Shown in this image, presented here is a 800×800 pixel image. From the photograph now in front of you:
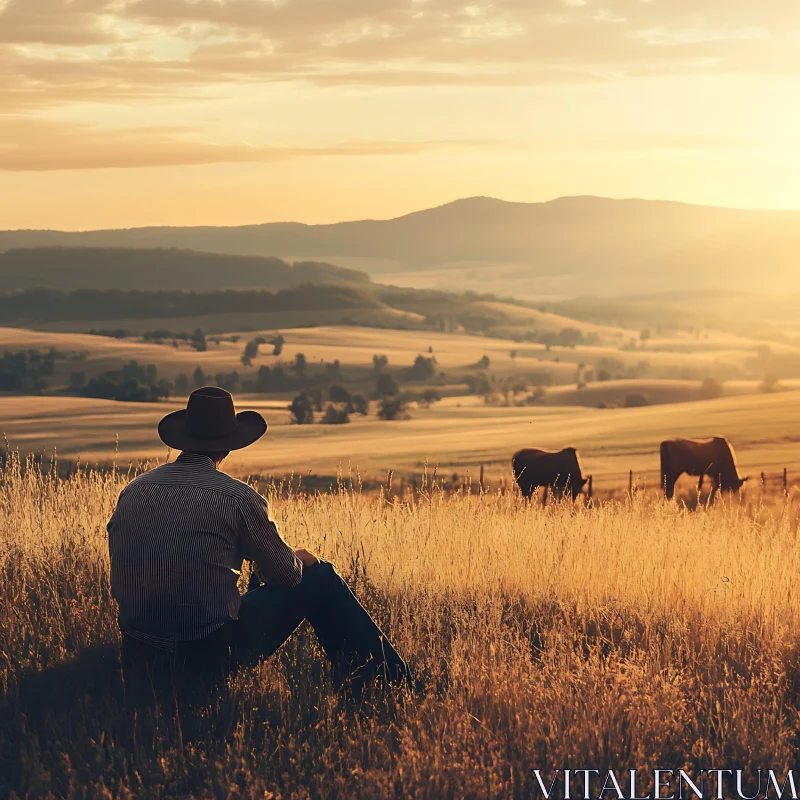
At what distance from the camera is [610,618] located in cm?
683

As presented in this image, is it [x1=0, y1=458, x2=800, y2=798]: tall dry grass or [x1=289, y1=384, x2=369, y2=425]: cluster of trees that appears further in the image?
[x1=289, y1=384, x2=369, y2=425]: cluster of trees

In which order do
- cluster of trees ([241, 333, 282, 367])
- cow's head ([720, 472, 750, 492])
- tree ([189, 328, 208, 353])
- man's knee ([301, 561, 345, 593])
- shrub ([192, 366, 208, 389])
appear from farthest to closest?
tree ([189, 328, 208, 353])
cluster of trees ([241, 333, 282, 367])
shrub ([192, 366, 208, 389])
cow's head ([720, 472, 750, 492])
man's knee ([301, 561, 345, 593])

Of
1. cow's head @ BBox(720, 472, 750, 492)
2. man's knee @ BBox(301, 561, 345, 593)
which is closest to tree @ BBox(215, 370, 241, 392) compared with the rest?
cow's head @ BBox(720, 472, 750, 492)

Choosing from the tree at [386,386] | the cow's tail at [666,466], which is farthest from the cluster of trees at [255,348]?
the cow's tail at [666,466]

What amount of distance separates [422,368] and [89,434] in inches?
2799

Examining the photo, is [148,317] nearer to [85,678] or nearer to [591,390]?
[591,390]

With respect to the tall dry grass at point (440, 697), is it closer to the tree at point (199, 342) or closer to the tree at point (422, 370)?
the tree at point (422, 370)

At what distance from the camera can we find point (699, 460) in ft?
94.6

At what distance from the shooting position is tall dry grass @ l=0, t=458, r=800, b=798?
4426 millimetres

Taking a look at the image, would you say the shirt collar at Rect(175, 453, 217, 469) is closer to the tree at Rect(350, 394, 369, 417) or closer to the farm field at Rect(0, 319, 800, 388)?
the tree at Rect(350, 394, 369, 417)

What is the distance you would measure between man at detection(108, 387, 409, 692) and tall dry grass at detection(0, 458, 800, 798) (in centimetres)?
18

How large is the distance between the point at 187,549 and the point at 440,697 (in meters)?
1.34

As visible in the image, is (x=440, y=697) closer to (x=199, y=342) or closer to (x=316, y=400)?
(x=316, y=400)

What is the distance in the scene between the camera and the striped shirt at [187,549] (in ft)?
16.0
